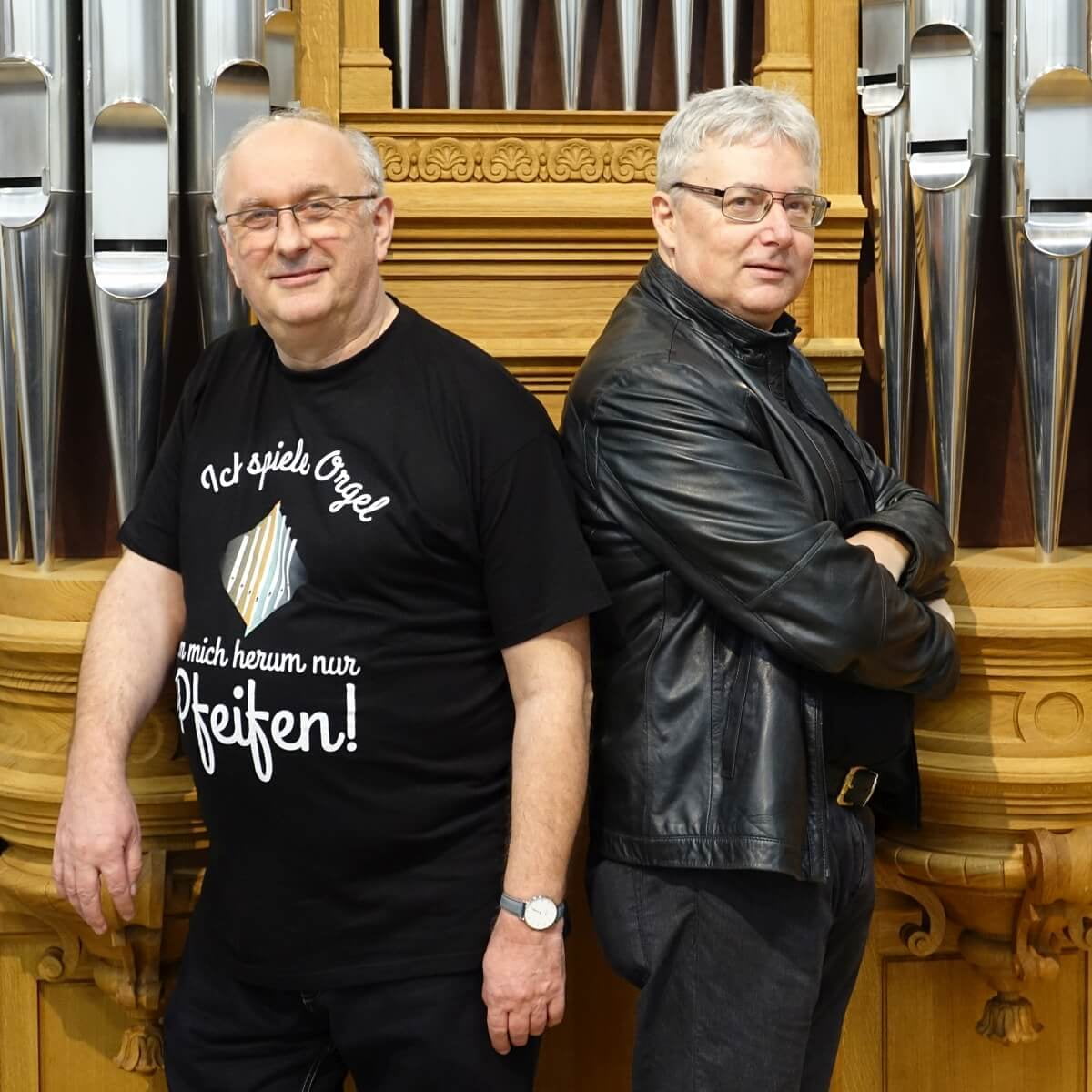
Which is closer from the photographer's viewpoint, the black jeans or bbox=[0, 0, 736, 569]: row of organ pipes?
the black jeans

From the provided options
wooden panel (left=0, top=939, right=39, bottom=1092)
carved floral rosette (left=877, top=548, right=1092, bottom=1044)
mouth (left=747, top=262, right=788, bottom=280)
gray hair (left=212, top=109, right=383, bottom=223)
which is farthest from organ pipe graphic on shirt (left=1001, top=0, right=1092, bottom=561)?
wooden panel (left=0, top=939, right=39, bottom=1092)

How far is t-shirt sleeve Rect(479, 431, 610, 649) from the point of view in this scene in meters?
1.78

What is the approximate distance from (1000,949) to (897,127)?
1.27 m

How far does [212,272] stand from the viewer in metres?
2.34

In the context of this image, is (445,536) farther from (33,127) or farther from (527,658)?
(33,127)

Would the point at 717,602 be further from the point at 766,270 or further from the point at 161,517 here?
the point at 161,517

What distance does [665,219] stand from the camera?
6.25 ft

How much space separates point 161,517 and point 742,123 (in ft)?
2.78

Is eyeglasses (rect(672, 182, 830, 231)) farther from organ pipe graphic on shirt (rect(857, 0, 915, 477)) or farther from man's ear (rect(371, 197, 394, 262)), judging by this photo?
organ pipe graphic on shirt (rect(857, 0, 915, 477))

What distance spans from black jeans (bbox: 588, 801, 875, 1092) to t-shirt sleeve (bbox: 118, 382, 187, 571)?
0.68 metres

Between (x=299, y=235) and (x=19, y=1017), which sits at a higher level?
(x=299, y=235)

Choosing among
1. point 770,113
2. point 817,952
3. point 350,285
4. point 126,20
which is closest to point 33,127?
point 126,20

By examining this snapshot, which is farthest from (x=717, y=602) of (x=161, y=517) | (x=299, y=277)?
(x=161, y=517)

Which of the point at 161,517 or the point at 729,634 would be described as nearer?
the point at 729,634
